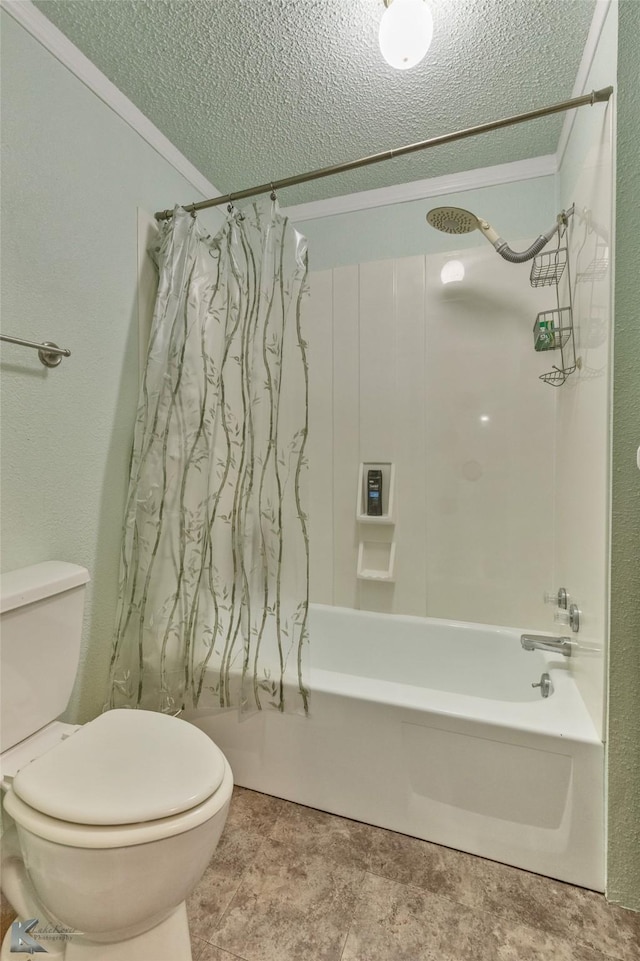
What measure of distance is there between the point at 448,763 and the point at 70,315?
6.04 ft

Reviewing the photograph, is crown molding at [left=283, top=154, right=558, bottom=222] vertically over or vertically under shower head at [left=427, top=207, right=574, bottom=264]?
over

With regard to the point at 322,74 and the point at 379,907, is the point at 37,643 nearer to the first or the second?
the point at 379,907

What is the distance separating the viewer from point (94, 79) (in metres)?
1.47

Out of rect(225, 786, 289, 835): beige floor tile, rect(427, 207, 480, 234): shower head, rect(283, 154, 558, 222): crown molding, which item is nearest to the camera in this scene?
rect(225, 786, 289, 835): beige floor tile

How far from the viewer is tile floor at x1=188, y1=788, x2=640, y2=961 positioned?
1.09 m

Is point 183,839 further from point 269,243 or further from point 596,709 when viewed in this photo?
point 269,243

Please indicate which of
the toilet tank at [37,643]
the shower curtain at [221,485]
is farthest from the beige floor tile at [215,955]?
the toilet tank at [37,643]

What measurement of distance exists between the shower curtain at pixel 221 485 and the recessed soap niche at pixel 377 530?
27.1 inches

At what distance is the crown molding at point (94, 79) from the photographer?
49.7 inches

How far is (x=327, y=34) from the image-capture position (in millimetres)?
1342

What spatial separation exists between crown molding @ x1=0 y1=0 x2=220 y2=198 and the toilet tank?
155 cm

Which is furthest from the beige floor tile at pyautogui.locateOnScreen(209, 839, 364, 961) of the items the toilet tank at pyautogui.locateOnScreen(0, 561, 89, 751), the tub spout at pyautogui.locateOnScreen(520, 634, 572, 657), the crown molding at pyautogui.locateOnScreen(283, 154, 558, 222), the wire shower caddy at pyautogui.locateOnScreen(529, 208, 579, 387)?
the crown molding at pyautogui.locateOnScreen(283, 154, 558, 222)

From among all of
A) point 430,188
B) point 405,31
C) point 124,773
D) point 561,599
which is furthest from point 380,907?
point 430,188

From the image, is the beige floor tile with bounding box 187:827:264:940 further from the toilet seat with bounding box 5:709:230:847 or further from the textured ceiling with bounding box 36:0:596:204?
the textured ceiling with bounding box 36:0:596:204
